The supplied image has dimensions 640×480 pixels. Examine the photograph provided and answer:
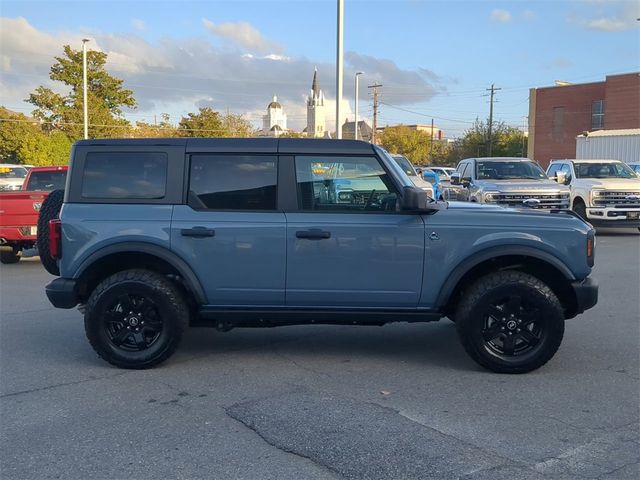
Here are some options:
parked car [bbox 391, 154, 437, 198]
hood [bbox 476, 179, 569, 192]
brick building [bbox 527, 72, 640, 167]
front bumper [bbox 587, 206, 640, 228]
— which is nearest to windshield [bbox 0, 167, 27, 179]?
parked car [bbox 391, 154, 437, 198]

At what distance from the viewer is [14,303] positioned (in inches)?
329

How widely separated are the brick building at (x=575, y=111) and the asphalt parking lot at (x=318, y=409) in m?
50.6

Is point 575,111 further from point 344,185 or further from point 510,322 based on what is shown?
point 344,185

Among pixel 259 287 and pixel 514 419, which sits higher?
pixel 259 287

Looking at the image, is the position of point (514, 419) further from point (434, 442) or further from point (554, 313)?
point (554, 313)

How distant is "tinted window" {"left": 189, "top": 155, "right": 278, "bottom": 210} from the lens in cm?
538

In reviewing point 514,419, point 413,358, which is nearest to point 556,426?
point 514,419

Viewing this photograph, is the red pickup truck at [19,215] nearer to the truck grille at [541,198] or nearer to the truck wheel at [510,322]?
the truck wheel at [510,322]

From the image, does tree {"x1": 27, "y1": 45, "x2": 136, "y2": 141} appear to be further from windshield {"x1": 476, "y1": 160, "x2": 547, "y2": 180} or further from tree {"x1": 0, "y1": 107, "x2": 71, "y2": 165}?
windshield {"x1": 476, "y1": 160, "x2": 547, "y2": 180}

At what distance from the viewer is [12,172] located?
24531 mm

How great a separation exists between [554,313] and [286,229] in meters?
2.30

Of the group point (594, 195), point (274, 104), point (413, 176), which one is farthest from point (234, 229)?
point (274, 104)

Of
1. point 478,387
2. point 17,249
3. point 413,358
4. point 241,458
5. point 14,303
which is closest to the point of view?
point 241,458

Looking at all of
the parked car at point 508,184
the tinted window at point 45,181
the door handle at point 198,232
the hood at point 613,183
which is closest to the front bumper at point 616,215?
the hood at point 613,183
